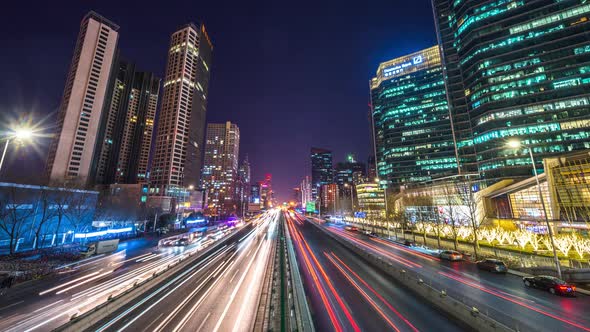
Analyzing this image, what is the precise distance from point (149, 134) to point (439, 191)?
693ft

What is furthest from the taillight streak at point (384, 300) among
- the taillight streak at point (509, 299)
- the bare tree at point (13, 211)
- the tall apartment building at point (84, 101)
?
the tall apartment building at point (84, 101)

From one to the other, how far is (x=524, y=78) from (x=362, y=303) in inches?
4315

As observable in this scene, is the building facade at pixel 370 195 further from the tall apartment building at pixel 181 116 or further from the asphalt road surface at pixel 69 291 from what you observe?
the asphalt road surface at pixel 69 291

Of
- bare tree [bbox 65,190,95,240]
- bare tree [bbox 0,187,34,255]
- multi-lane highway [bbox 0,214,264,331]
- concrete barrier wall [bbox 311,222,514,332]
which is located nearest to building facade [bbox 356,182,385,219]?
concrete barrier wall [bbox 311,222,514,332]

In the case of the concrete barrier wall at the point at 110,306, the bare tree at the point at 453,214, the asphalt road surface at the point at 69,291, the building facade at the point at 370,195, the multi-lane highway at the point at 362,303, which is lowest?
the asphalt road surface at the point at 69,291

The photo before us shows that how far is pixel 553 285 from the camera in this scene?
61.9ft

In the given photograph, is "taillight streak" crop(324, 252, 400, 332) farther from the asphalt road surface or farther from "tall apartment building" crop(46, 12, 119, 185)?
"tall apartment building" crop(46, 12, 119, 185)

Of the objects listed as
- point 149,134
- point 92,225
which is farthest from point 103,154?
point 92,225

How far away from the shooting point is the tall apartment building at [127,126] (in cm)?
14888

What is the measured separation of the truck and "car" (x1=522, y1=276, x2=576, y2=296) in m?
61.5

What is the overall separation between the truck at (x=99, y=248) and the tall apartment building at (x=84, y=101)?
306 ft

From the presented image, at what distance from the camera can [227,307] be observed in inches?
681

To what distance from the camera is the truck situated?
37906 mm

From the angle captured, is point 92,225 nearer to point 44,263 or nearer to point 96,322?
point 44,263
